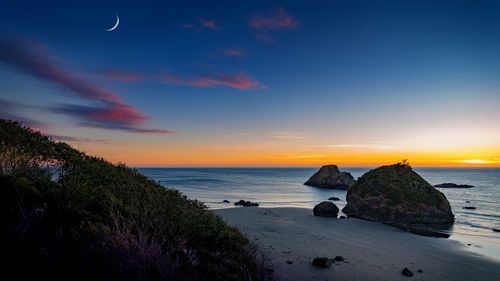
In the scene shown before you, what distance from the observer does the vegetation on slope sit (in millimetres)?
4891

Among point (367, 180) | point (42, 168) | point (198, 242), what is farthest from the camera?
point (367, 180)

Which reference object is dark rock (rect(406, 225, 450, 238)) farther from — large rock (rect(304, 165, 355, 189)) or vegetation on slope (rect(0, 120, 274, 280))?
large rock (rect(304, 165, 355, 189))

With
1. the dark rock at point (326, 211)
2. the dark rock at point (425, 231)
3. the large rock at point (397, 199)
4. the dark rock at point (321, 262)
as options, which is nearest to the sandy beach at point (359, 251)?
the dark rock at point (321, 262)

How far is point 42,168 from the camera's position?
10.0 metres

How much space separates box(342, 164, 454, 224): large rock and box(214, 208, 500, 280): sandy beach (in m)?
3.75

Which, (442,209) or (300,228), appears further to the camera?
(442,209)

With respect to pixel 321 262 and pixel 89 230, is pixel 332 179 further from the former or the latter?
pixel 89 230

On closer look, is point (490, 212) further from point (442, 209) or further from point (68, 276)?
point (68, 276)

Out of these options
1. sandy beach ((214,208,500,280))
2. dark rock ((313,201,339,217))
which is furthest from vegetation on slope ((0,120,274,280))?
dark rock ((313,201,339,217))

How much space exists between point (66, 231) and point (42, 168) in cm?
520

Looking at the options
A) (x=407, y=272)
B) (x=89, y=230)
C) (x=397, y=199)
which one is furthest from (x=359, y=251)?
(x=397, y=199)

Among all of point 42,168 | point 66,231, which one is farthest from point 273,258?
point 42,168

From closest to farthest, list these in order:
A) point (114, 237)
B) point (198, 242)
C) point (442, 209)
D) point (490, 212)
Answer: point (114, 237) < point (198, 242) < point (442, 209) < point (490, 212)

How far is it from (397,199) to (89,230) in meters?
27.7
